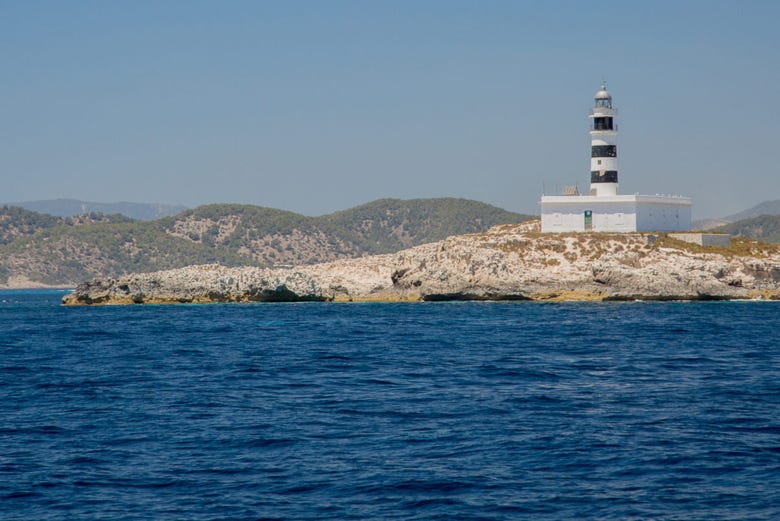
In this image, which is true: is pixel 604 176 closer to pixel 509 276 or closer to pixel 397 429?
pixel 509 276

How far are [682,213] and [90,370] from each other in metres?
73.5

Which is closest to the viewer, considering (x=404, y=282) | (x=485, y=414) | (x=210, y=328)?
(x=485, y=414)

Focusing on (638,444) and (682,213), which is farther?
(682,213)

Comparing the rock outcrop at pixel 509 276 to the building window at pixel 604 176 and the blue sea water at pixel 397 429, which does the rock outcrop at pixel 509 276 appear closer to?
the building window at pixel 604 176

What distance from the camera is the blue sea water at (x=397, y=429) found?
1662cm

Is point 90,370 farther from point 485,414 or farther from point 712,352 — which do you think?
point 712,352

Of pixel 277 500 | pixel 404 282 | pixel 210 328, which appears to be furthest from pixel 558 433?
pixel 404 282

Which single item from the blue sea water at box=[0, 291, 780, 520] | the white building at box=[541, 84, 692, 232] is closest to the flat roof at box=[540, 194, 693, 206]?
the white building at box=[541, 84, 692, 232]

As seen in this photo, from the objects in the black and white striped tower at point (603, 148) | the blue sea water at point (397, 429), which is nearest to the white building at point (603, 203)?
the black and white striped tower at point (603, 148)

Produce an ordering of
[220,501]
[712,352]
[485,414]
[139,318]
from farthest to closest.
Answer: [139,318] < [712,352] < [485,414] < [220,501]

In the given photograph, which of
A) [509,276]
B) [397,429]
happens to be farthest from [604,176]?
[397,429]

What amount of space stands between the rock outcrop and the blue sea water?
1357 inches

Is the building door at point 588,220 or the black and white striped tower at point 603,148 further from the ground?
the black and white striped tower at point 603,148

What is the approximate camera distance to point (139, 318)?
6862cm
